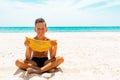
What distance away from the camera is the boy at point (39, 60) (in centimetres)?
556

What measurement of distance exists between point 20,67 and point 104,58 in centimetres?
298

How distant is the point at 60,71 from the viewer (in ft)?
19.3

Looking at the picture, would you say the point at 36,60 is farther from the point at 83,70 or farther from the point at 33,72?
the point at 83,70

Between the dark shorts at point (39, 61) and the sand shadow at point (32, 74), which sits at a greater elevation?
the dark shorts at point (39, 61)

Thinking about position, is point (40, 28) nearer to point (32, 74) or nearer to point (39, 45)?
point (39, 45)

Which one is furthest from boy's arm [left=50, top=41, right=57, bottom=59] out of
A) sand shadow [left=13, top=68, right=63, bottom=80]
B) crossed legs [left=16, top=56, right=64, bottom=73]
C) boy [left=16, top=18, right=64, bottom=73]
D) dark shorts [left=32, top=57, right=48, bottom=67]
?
sand shadow [left=13, top=68, right=63, bottom=80]

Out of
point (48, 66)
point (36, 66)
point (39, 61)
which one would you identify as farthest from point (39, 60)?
point (48, 66)

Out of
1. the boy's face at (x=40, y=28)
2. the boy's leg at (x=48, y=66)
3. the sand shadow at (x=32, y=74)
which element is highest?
the boy's face at (x=40, y=28)

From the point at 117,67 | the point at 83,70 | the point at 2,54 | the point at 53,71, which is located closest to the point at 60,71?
the point at 53,71

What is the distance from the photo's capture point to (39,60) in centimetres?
587

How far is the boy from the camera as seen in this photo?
5.56 metres

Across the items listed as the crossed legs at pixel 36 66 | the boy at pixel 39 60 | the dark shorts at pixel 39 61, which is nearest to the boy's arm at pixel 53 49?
the boy at pixel 39 60

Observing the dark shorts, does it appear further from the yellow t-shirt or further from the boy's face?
the boy's face

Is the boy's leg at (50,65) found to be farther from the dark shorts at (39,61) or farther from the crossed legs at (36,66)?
the dark shorts at (39,61)
